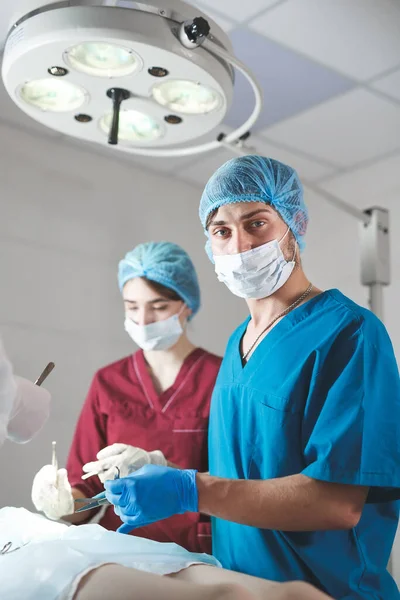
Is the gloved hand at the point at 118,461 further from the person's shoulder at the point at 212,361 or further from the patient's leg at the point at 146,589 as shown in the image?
the person's shoulder at the point at 212,361

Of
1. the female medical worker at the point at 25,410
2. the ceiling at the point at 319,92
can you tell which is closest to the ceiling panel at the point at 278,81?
the ceiling at the point at 319,92

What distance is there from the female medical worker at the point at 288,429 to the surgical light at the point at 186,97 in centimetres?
26

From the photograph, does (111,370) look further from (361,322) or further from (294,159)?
(294,159)

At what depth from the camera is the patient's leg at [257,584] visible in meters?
0.94

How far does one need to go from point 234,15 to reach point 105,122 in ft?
3.14

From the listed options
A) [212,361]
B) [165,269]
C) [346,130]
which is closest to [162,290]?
[165,269]

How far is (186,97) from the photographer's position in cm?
165

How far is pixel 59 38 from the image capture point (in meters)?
1.39

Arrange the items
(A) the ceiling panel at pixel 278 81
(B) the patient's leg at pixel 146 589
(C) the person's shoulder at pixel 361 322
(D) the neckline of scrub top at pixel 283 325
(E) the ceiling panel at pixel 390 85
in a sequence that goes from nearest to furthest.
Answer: (B) the patient's leg at pixel 146 589 < (C) the person's shoulder at pixel 361 322 < (D) the neckline of scrub top at pixel 283 325 < (A) the ceiling panel at pixel 278 81 < (E) the ceiling panel at pixel 390 85

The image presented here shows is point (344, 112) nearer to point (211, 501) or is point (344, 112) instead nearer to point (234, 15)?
point (234, 15)

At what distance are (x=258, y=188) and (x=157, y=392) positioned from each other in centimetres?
80

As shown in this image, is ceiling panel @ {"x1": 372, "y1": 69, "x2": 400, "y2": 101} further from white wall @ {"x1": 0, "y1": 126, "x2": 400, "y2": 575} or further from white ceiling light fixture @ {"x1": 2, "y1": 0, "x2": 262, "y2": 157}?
white ceiling light fixture @ {"x1": 2, "y1": 0, "x2": 262, "y2": 157}

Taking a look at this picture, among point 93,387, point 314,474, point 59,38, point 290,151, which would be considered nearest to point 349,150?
point 290,151

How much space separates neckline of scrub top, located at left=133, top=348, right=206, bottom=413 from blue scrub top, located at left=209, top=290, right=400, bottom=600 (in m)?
0.60
